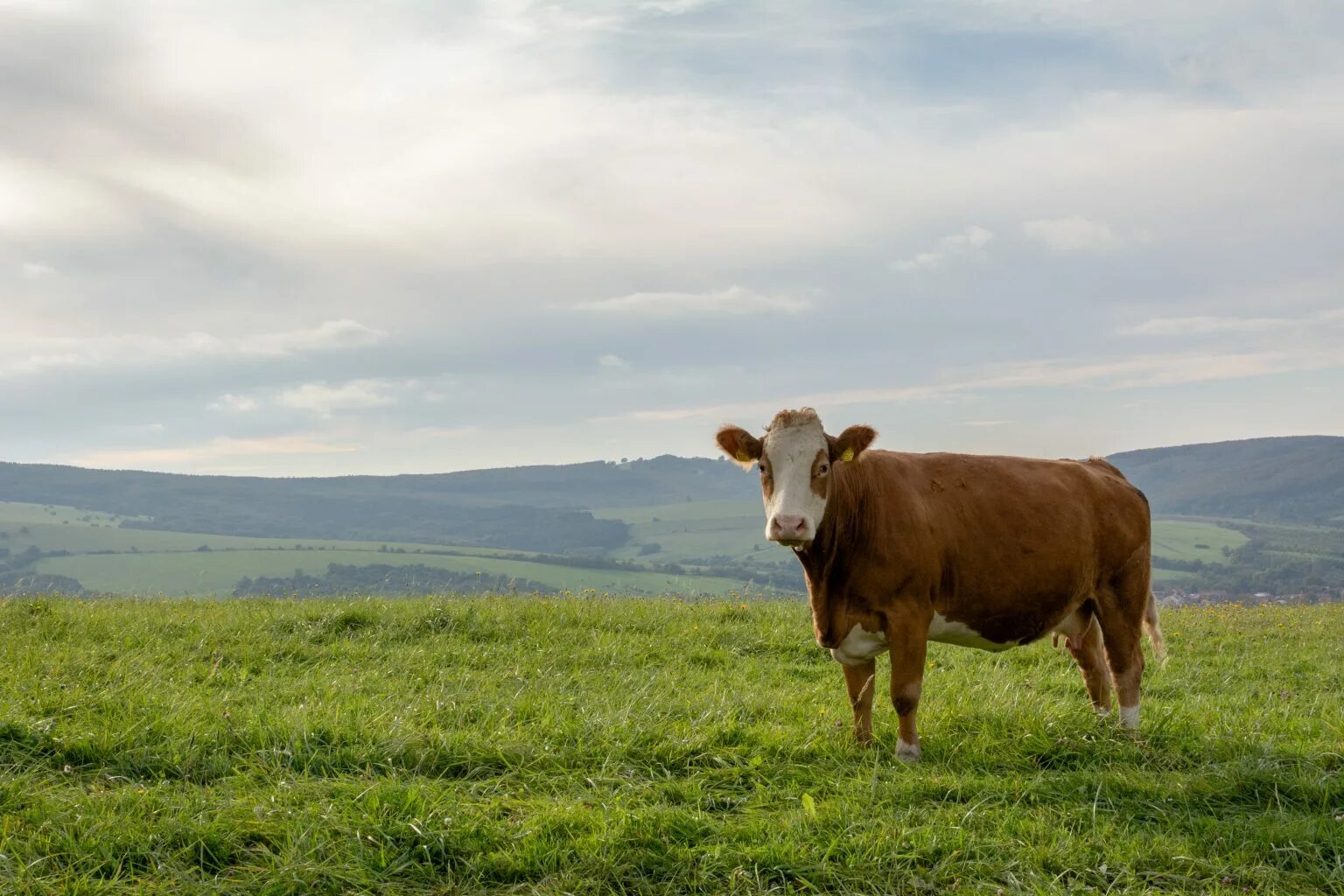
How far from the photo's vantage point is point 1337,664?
490 inches

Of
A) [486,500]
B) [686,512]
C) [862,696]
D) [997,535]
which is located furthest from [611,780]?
[486,500]

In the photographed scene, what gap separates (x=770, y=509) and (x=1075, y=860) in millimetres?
3110

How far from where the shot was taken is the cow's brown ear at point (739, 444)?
8156 millimetres

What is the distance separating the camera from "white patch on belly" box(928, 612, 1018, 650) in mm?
8305

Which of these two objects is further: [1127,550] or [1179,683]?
[1179,683]

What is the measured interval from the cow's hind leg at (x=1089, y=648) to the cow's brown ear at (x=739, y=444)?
11.1ft

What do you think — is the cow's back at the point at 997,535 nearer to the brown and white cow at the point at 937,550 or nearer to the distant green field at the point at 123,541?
the brown and white cow at the point at 937,550

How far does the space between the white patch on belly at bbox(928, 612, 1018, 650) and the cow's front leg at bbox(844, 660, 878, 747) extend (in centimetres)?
58

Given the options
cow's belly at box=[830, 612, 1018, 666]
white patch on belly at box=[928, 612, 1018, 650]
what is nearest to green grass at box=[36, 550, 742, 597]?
white patch on belly at box=[928, 612, 1018, 650]

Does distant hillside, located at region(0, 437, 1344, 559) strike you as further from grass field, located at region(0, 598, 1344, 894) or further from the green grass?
grass field, located at region(0, 598, 1344, 894)

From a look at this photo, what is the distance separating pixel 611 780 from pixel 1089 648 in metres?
4.98

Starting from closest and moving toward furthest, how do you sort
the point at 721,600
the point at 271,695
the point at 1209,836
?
the point at 1209,836 → the point at 271,695 → the point at 721,600

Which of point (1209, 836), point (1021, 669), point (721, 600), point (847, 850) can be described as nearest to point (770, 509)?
point (847, 850)

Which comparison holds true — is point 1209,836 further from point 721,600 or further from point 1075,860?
point 721,600
